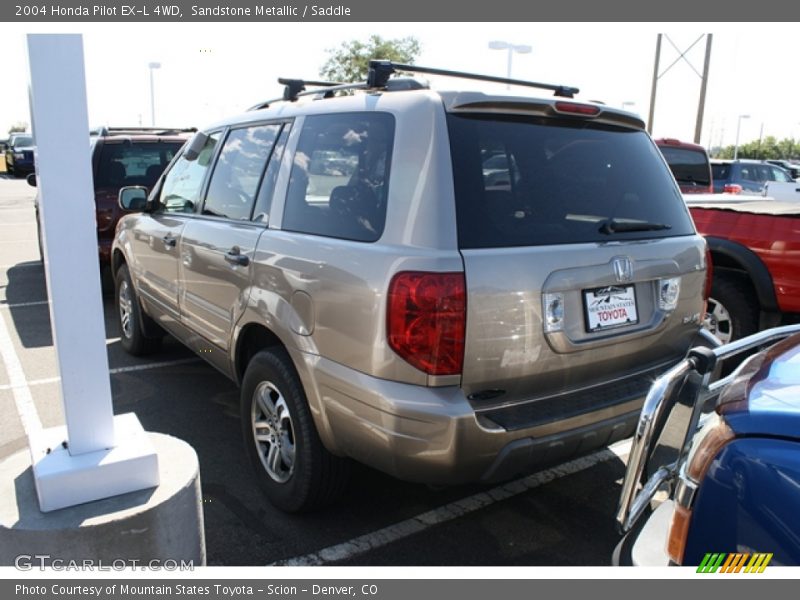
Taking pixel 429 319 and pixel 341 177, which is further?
pixel 341 177

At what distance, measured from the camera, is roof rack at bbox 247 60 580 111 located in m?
2.98

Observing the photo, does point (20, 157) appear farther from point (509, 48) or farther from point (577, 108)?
point (577, 108)

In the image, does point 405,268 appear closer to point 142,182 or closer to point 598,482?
point 598,482

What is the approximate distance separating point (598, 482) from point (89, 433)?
8.64 ft

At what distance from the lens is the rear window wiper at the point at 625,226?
2924 mm

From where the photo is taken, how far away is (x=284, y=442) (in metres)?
3.21

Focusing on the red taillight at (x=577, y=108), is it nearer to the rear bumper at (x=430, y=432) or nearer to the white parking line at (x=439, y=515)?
the rear bumper at (x=430, y=432)

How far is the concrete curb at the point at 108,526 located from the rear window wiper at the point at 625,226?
196 centimetres

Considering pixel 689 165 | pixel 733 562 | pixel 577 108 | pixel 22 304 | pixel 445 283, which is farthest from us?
pixel 689 165

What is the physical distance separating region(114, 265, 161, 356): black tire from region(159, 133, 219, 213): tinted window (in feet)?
3.33

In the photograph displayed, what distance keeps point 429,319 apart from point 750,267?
3704mm

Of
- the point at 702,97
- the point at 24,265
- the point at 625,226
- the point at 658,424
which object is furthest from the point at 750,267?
the point at 702,97

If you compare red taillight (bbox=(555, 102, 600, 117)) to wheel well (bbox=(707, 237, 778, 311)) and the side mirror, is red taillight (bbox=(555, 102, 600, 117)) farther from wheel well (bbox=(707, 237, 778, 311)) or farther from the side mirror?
the side mirror

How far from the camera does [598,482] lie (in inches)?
145
